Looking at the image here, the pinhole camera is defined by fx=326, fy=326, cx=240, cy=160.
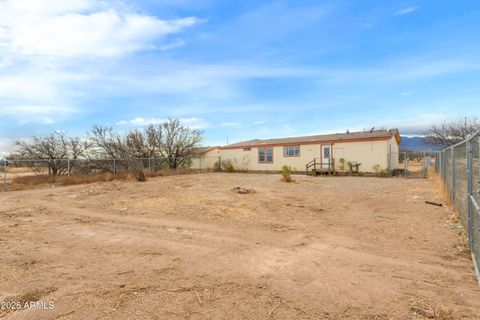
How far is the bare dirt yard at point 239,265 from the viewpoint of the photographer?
125 inches

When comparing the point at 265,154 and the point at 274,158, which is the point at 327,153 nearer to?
the point at 274,158

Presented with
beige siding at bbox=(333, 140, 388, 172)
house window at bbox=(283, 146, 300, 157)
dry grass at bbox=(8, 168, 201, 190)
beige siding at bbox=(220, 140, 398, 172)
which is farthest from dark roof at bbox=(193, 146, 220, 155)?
beige siding at bbox=(333, 140, 388, 172)

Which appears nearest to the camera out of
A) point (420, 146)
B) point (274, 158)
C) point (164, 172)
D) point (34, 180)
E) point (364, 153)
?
point (34, 180)

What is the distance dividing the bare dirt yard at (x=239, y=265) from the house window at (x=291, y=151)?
1894cm

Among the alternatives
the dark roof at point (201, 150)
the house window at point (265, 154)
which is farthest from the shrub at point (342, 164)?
the dark roof at point (201, 150)

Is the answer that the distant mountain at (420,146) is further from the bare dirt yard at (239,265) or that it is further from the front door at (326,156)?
the bare dirt yard at (239,265)

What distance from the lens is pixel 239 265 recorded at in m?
4.44

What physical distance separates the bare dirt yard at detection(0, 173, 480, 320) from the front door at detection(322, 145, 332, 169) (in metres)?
16.6

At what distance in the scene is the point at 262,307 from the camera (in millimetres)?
3195

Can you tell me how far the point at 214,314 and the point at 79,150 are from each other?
2332 centimetres

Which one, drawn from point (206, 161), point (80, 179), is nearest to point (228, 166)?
point (206, 161)

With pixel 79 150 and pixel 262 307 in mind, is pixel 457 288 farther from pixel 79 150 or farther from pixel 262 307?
pixel 79 150

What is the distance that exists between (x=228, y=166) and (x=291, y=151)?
6.39 m

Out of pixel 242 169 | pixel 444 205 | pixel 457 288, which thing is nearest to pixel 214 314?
pixel 457 288
